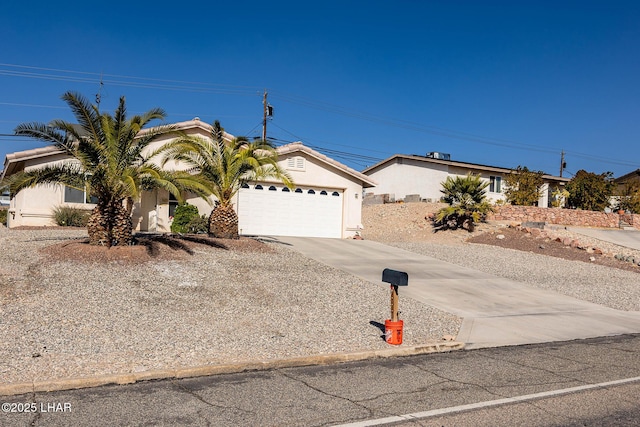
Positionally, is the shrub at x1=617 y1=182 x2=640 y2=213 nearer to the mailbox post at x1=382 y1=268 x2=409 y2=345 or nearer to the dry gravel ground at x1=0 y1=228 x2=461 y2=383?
the dry gravel ground at x1=0 y1=228 x2=461 y2=383

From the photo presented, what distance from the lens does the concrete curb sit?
21.1 feet

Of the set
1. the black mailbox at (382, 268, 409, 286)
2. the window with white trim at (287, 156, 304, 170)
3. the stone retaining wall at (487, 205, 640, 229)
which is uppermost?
the window with white trim at (287, 156, 304, 170)

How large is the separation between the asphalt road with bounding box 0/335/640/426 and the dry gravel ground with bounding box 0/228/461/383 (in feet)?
2.58

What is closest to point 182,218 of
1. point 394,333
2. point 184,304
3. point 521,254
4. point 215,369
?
point 184,304

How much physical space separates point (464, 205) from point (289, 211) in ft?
30.2

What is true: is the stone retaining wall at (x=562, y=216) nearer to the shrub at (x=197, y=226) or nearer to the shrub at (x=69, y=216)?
the shrub at (x=197, y=226)

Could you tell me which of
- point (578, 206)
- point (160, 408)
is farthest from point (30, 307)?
point (578, 206)

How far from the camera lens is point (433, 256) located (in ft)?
69.5

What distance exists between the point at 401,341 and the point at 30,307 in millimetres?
6578

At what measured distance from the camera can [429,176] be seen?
38031mm

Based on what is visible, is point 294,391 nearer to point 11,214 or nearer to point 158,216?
point 158,216

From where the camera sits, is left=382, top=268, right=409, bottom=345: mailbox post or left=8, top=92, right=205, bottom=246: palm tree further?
left=8, top=92, right=205, bottom=246: palm tree

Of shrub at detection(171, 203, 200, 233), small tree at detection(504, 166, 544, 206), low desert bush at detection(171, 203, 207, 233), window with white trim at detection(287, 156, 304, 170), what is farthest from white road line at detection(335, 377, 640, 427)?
small tree at detection(504, 166, 544, 206)

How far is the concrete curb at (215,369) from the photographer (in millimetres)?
6441
